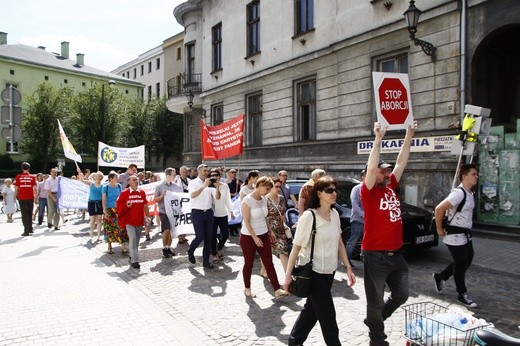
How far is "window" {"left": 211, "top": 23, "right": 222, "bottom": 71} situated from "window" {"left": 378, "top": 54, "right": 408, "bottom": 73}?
12.5 meters

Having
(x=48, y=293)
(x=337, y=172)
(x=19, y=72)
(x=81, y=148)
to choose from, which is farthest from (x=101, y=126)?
(x=48, y=293)

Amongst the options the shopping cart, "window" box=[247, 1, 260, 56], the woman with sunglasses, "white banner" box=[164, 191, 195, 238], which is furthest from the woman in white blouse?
"window" box=[247, 1, 260, 56]

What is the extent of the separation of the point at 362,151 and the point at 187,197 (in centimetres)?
714

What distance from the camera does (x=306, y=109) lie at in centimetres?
1820

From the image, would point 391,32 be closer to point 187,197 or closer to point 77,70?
point 187,197

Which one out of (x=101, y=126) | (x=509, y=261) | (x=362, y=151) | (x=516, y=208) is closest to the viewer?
(x=509, y=261)

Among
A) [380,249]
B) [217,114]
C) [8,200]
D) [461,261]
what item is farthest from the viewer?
[217,114]

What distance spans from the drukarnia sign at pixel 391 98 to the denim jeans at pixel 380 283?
5320 mm

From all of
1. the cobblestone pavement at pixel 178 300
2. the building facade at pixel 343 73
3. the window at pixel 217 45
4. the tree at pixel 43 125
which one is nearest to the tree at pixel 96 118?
the tree at pixel 43 125

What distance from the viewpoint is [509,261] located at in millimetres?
8570

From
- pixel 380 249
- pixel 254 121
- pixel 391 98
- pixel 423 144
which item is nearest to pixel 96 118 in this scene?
pixel 254 121

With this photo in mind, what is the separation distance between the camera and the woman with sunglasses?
20.8ft

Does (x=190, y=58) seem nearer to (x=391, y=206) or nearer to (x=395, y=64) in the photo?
(x=395, y=64)

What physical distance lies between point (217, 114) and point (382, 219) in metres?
21.6
